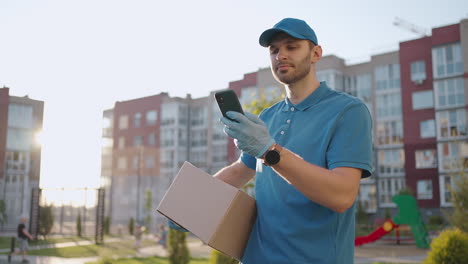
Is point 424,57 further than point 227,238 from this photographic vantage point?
Yes

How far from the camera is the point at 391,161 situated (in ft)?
142

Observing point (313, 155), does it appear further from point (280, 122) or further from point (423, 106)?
point (423, 106)

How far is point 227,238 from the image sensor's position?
6.62 ft

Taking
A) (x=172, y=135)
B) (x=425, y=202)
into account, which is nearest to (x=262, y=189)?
(x=425, y=202)

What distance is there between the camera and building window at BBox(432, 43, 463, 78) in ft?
128

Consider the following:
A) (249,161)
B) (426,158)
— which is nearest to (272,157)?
(249,161)

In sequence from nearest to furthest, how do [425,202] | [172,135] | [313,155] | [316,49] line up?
1. [313,155]
2. [316,49]
3. [425,202]
4. [172,135]

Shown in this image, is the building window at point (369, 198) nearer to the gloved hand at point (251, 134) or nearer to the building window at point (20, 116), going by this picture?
the building window at point (20, 116)

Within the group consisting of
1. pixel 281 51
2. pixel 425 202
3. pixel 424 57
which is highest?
pixel 424 57

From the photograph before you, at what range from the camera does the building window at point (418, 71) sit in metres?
41.3

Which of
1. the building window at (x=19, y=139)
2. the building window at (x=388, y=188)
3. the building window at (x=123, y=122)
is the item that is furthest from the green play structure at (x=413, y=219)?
the building window at (x=123, y=122)

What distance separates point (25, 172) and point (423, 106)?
Answer: 34620mm

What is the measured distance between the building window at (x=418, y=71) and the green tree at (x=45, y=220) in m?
31.3

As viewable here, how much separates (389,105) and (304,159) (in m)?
44.6
